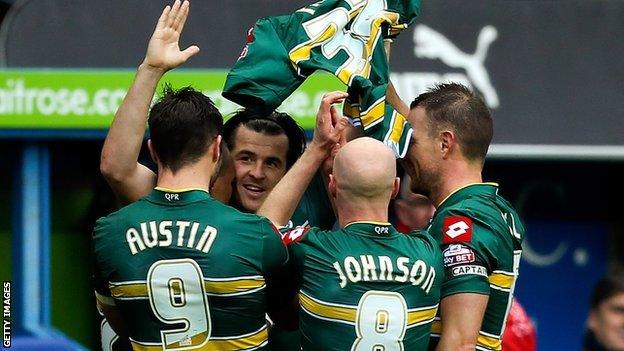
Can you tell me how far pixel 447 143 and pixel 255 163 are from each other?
0.98m

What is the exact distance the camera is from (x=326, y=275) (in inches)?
168

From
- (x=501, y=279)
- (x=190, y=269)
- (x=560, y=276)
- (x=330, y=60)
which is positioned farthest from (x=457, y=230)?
(x=560, y=276)

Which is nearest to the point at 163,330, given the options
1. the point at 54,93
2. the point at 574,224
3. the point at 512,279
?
the point at 512,279

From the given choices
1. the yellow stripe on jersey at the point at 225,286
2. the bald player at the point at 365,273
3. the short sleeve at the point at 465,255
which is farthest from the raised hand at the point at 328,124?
the yellow stripe on jersey at the point at 225,286

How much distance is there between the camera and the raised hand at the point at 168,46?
15.0 ft

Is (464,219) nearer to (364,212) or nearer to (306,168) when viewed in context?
(364,212)

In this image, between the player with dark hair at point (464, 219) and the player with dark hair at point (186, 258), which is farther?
the player with dark hair at point (464, 219)

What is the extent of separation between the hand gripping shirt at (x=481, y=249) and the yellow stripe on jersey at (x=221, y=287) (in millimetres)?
604

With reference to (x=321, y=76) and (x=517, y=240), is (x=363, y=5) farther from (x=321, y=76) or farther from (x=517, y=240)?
(x=321, y=76)

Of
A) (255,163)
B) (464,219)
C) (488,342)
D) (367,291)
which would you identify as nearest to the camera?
(367,291)

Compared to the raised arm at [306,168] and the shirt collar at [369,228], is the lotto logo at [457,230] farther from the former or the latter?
the raised arm at [306,168]

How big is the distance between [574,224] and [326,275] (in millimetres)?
6201

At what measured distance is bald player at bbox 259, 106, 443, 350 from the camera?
167 inches

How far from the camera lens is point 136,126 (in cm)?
448
